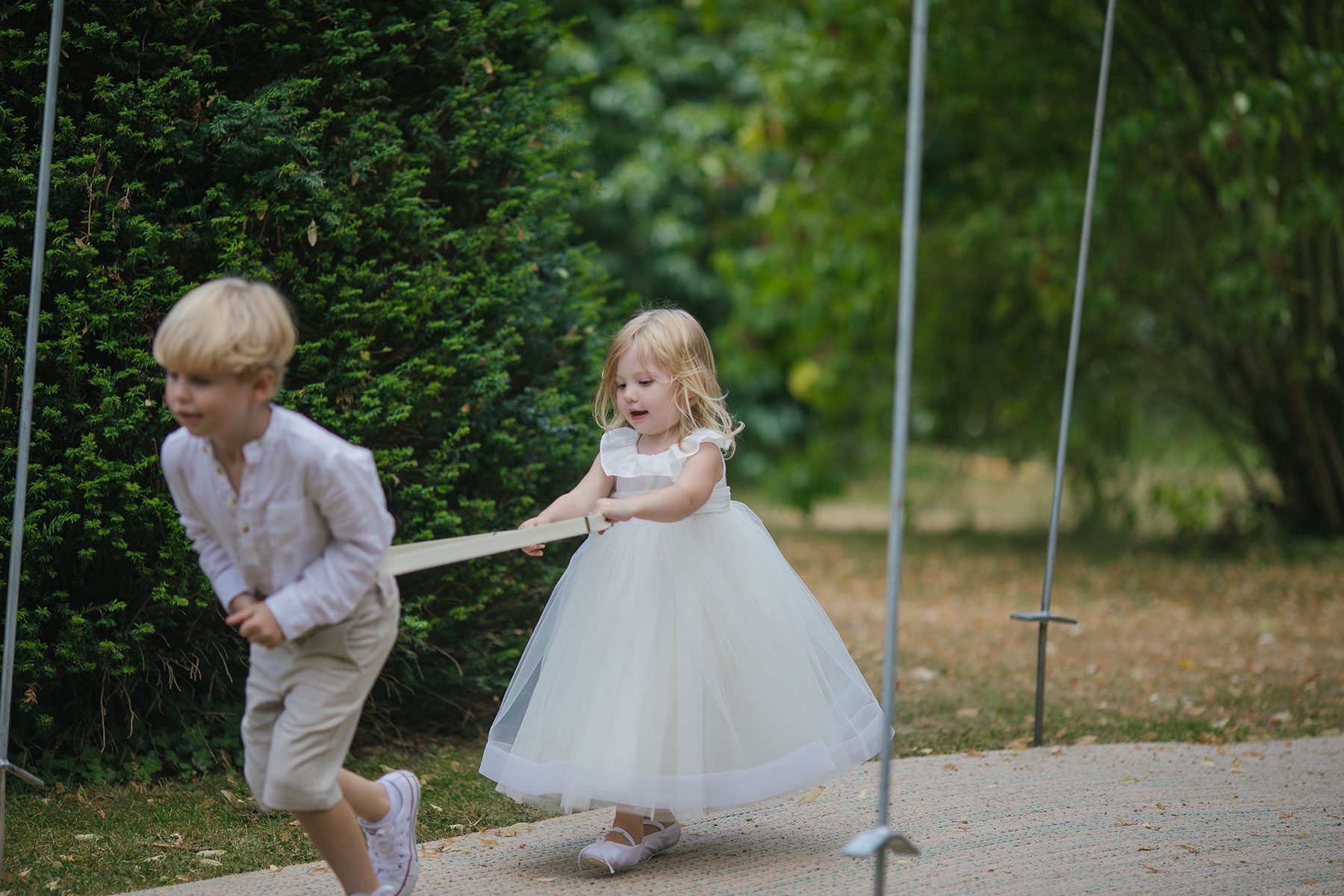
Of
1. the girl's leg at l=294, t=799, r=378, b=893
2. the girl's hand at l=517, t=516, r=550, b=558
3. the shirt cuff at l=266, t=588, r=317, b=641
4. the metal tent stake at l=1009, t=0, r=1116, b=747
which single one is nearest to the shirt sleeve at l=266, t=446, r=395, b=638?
the shirt cuff at l=266, t=588, r=317, b=641

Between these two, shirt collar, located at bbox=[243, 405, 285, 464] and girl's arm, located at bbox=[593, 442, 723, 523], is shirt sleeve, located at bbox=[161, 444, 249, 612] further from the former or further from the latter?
girl's arm, located at bbox=[593, 442, 723, 523]

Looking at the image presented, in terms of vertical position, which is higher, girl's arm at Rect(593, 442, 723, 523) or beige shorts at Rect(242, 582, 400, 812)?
girl's arm at Rect(593, 442, 723, 523)

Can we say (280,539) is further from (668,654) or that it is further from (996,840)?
(996,840)

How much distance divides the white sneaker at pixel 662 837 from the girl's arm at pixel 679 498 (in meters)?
0.92

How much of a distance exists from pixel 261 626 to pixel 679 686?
4.01 ft

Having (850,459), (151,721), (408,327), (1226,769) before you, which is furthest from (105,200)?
(850,459)

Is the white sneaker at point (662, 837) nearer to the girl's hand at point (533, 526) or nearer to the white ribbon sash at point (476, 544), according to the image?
the girl's hand at point (533, 526)

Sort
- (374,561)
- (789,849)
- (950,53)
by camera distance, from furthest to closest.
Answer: (950,53) < (789,849) < (374,561)

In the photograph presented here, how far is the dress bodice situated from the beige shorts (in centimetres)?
94

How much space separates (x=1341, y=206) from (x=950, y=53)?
3.07 m

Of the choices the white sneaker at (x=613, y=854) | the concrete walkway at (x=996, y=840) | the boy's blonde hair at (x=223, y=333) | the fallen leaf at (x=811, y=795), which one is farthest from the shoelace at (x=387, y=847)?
the fallen leaf at (x=811, y=795)

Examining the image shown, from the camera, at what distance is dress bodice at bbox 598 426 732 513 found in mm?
3607

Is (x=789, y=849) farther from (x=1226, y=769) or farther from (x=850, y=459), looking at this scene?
(x=850, y=459)

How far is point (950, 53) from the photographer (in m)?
9.98
